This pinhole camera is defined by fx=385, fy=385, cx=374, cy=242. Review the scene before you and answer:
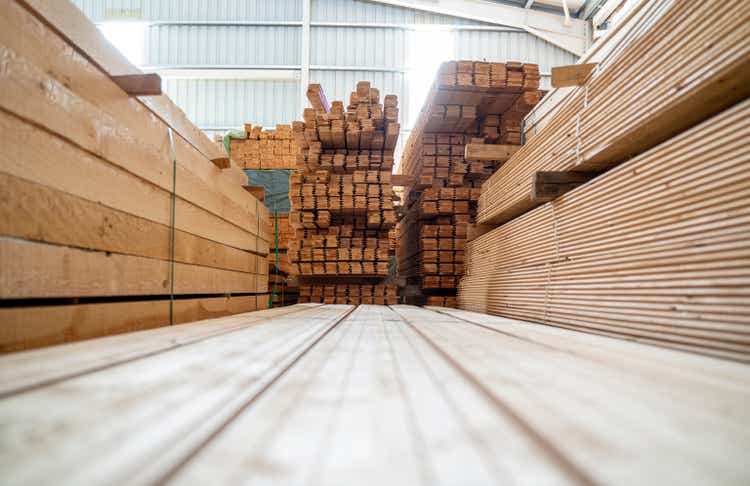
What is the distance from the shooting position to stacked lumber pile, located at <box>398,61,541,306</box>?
559cm

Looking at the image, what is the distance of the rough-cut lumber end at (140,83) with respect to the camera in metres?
1.93

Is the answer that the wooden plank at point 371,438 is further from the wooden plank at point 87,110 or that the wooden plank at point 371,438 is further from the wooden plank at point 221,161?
the wooden plank at point 221,161

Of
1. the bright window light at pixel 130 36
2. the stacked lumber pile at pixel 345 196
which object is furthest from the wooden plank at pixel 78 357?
the bright window light at pixel 130 36

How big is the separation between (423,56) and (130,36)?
11.5 meters

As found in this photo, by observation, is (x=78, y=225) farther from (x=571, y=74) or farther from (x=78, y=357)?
(x=571, y=74)

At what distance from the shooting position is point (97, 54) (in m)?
1.80

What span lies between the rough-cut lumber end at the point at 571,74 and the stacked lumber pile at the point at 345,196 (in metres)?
3.53

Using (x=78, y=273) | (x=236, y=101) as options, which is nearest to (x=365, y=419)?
(x=78, y=273)

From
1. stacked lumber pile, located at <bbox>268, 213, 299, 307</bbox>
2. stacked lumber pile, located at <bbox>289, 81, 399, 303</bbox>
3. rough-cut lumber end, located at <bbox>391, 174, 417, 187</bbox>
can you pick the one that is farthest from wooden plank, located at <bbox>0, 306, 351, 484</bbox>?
rough-cut lumber end, located at <bbox>391, 174, 417, 187</bbox>

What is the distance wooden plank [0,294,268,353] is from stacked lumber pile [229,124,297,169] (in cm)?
745

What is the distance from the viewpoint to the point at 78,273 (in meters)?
1.57

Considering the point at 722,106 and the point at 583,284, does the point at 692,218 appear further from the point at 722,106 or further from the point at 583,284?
the point at 583,284

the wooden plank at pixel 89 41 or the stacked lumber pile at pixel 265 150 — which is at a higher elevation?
the stacked lumber pile at pixel 265 150

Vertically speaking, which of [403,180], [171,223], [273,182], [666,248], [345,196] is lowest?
[666,248]
